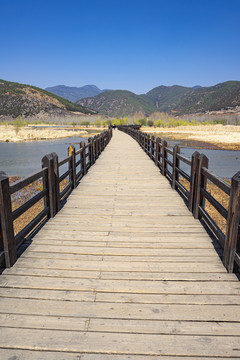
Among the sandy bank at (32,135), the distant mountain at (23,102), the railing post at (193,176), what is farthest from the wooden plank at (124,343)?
the distant mountain at (23,102)

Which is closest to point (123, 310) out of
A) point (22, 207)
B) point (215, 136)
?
point (22, 207)

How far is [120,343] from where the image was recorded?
2.49 m

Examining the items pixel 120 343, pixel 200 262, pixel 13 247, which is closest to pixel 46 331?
pixel 120 343

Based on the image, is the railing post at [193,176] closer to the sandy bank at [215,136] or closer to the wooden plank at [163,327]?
the wooden plank at [163,327]

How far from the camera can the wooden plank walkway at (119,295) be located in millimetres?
2465

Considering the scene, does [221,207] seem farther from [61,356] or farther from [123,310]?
[61,356]

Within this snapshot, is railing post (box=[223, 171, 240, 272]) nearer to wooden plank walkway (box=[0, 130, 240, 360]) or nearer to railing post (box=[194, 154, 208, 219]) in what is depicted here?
wooden plank walkway (box=[0, 130, 240, 360])

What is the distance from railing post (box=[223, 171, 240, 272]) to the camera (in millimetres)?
3588

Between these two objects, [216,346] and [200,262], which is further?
[200,262]

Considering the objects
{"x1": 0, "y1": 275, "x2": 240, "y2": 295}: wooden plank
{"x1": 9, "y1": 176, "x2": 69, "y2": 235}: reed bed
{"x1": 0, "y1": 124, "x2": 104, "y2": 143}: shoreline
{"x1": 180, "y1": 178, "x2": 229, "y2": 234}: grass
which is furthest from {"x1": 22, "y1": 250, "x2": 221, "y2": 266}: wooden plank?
{"x1": 0, "y1": 124, "x2": 104, "y2": 143}: shoreline

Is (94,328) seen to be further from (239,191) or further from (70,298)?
(239,191)

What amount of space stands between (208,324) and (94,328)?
1145 mm

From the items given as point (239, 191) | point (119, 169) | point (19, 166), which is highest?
point (239, 191)

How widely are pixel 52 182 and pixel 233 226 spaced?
3.69 meters
